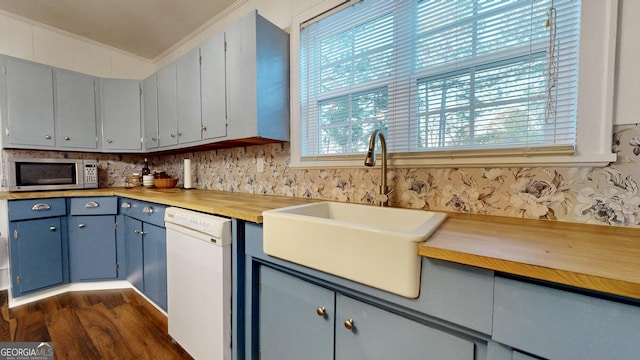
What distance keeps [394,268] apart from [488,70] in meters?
0.98

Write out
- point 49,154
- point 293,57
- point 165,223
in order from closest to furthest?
point 165,223 < point 293,57 < point 49,154

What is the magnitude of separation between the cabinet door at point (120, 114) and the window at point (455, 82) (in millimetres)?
2071

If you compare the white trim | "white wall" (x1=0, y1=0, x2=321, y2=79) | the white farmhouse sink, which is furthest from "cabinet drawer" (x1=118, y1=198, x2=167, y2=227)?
"white wall" (x1=0, y1=0, x2=321, y2=79)

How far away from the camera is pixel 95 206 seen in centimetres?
217

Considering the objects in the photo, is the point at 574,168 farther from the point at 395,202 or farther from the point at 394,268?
the point at 394,268

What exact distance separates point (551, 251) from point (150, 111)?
316 centimetres

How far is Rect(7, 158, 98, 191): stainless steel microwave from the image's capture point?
2.05m

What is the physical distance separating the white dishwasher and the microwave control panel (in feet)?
5.47

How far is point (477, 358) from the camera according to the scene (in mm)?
621

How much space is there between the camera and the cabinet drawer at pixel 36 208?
189 cm

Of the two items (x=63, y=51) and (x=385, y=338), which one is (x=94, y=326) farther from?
(x=63, y=51)

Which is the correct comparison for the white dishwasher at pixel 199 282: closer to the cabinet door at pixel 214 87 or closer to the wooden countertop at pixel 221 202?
the wooden countertop at pixel 221 202

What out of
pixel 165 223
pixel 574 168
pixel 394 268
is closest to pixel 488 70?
pixel 574 168

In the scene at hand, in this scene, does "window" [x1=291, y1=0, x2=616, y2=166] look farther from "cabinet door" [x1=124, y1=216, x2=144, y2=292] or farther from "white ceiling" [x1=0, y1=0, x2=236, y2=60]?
"cabinet door" [x1=124, y1=216, x2=144, y2=292]
